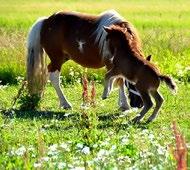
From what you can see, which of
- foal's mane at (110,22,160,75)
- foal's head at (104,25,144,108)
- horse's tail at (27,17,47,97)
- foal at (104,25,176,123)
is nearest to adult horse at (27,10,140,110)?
horse's tail at (27,17,47,97)

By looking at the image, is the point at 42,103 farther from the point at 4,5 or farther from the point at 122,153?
the point at 4,5

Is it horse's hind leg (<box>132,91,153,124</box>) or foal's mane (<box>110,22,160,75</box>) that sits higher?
foal's mane (<box>110,22,160,75</box>)

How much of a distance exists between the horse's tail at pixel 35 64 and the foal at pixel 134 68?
178 centimetres

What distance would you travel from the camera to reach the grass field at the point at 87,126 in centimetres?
614

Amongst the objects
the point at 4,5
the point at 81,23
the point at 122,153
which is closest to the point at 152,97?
the point at 81,23

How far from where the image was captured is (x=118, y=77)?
1097 centimetres

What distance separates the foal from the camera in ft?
34.0

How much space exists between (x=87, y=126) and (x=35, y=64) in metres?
4.57

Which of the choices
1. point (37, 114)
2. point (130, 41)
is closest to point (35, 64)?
point (37, 114)

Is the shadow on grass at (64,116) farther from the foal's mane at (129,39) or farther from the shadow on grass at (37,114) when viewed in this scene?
the foal's mane at (129,39)

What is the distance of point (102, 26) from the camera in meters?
11.5

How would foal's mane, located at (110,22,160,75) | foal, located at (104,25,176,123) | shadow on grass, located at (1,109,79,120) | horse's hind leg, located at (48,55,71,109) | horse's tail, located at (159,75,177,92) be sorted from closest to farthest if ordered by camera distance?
horse's tail, located at (159,75,177,92) → foal, located at (104,25,176,123) → foal's mane, located at (110,22,160,75) → shadow on grass, located at (1,109,79,120) → horse's hind leg, located at (48,55,71,109)

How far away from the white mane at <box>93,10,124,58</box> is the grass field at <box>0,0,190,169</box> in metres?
0.88

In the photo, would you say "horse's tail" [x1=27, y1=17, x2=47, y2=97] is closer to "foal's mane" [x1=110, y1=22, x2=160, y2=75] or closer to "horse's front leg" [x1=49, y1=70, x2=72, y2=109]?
"horse's front leg" [x1=49, y1=70, x2=72, y2=109]
